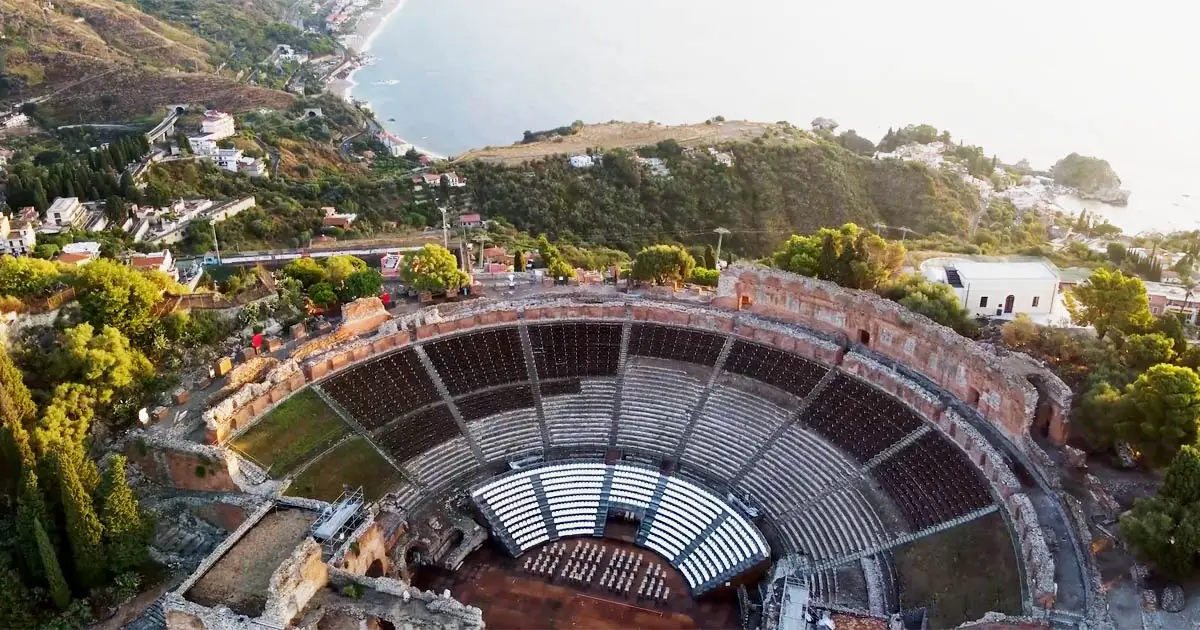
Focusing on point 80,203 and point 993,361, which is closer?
point 993,361

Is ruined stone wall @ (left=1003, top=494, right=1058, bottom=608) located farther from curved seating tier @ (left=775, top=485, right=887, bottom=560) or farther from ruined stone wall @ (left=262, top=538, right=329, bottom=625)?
ruined stone wall @ (left=262, top=538, right=329, bottom=625)

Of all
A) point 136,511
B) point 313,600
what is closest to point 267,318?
point 136,511

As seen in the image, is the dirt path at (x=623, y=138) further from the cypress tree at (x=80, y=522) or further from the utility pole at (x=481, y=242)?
the cypress tree at (x=80, y=522)

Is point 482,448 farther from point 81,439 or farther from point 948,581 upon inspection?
point 948,581

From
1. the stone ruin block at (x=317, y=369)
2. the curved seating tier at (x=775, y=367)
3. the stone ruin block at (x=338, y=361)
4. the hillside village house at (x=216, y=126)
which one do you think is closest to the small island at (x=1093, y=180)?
the curved seating tier at (x=775, y=367)

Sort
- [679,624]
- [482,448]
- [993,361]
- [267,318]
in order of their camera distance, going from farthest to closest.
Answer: [267,318] < [482,448] < [993,361] < [679,624]

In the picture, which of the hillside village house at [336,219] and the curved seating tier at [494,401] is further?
the hillside village house at [336,219]
